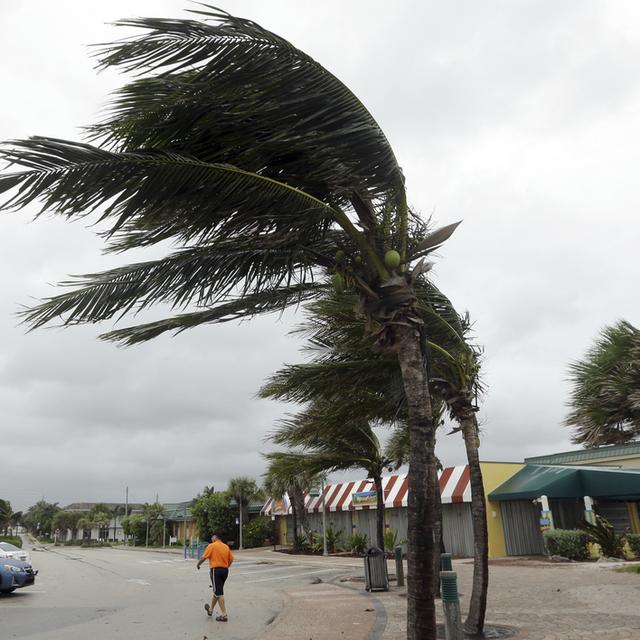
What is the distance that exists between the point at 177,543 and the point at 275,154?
56.1 meters

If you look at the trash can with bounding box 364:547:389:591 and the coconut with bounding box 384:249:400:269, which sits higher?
the coconut with bounding box 384:249:400:269

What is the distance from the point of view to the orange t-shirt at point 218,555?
11091 mm

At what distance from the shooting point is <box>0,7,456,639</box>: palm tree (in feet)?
15.8

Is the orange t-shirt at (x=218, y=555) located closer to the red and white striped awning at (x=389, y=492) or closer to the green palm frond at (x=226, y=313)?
the green palm frond at (x=226, y=313)

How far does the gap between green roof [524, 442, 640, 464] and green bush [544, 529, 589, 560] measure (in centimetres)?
365

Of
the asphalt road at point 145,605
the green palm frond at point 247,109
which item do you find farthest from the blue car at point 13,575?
the green palm frond at point 247,109

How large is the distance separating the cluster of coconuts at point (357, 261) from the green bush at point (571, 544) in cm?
1645

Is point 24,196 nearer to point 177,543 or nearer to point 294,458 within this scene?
point 294,458

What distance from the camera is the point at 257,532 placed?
41844 mm

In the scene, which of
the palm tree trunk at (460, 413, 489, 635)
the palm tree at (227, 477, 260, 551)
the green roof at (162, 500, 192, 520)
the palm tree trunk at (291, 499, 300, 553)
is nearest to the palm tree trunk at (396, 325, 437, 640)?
the palm tree trunk at (460, 413, 489, 635)

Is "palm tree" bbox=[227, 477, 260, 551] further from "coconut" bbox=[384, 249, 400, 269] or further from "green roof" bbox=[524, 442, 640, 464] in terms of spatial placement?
"coconut" bbox=[384, 249, 400, 269]

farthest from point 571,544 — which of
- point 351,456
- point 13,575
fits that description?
point 13,575

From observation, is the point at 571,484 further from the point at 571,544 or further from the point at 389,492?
the point at 389,492

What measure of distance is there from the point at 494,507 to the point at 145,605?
47.5 ft
